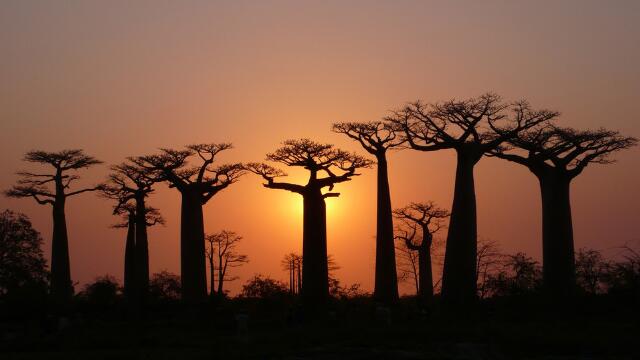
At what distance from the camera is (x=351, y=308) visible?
28.2 meters

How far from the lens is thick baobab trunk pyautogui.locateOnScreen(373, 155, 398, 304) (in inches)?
1166

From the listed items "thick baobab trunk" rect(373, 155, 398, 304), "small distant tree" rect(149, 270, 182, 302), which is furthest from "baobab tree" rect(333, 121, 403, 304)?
"small distant tree" rect(149, 270, 182, 302)

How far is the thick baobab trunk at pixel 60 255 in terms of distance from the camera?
34375 mm

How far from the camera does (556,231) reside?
28484 millimetres

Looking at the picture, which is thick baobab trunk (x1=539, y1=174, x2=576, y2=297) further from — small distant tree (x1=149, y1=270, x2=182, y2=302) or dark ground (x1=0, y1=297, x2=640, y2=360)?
small distant tree (x1=149, y1=270, x2=182, y2=302)

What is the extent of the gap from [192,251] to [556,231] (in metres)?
12.2

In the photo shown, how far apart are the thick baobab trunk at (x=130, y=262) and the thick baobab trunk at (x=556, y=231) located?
14.1 metres

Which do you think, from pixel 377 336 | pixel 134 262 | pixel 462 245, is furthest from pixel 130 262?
pixel 377 336

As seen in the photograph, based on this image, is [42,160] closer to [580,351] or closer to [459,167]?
[459,167]

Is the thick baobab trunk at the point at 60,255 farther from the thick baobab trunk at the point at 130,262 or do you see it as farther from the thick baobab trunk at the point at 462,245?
the thick baobab trunk at the point at 462,245

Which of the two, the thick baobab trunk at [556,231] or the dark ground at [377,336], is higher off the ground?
the thick baobab trunk at [556,231]

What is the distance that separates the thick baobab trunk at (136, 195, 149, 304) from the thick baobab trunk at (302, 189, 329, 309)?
9056 mm

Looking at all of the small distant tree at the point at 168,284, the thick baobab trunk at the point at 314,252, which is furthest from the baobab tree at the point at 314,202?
the small distant tree at the point at 168,284

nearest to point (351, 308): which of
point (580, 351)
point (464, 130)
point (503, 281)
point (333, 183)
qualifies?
point (333, 183)
